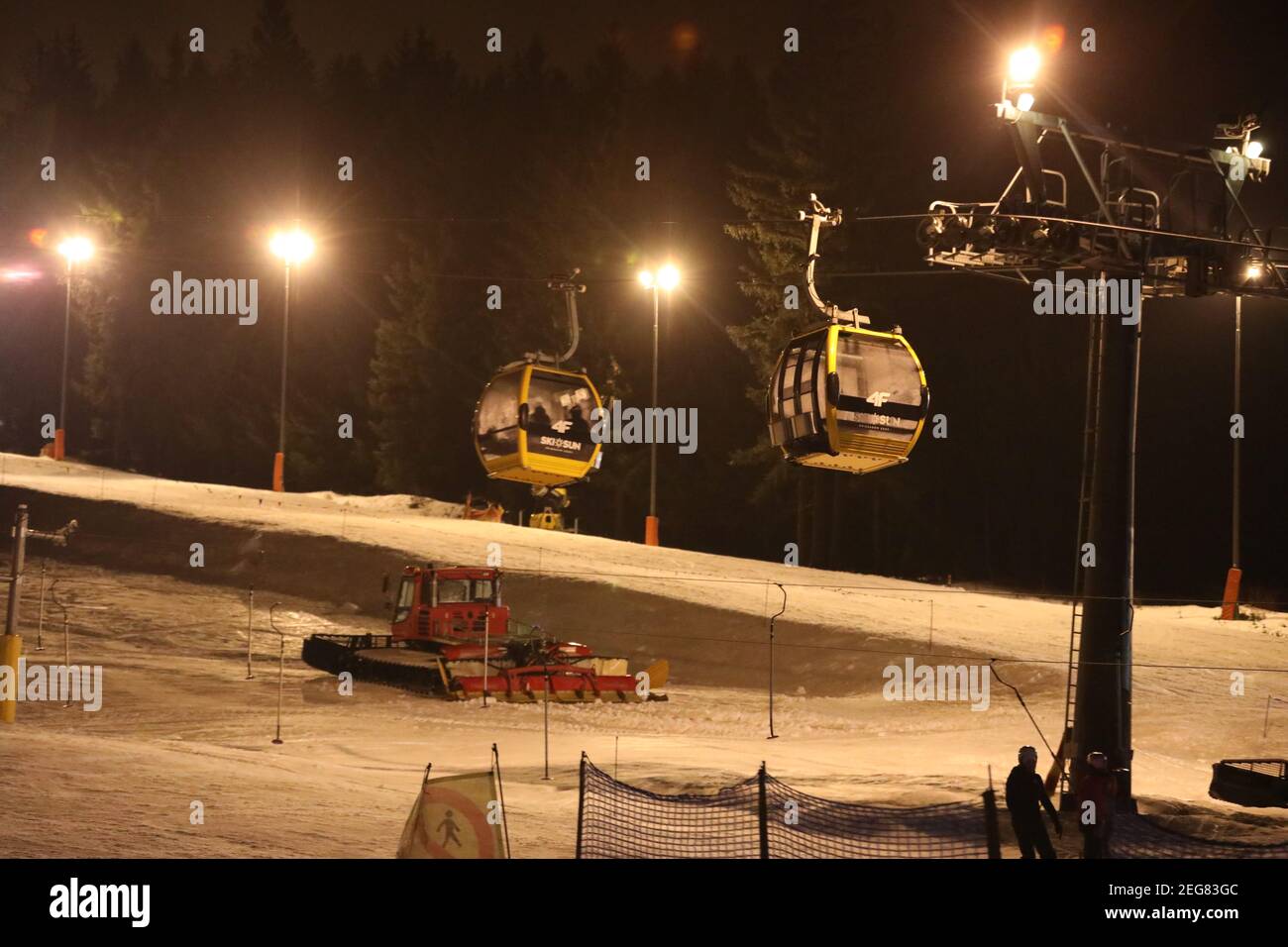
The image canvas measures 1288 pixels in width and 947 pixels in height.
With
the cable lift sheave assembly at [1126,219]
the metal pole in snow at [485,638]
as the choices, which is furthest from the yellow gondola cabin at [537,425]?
the metal pole in snow at [485,638]

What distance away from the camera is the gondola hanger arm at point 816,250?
13734 millimetres

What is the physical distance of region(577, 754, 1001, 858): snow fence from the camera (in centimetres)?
1251

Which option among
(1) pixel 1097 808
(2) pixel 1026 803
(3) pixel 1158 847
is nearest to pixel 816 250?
(2) pixel 1026 803

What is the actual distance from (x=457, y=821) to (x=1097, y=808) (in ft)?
18.5

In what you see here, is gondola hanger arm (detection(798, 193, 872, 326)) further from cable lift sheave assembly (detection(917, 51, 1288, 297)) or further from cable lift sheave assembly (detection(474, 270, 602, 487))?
cable lift sheave assembly (detection(474, 270, 602, 487))

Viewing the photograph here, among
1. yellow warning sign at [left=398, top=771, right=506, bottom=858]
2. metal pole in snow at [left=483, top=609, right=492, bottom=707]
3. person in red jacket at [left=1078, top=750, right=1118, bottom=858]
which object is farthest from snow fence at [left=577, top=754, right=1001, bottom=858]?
metal pole in snow at [left=483, top=609, right=492, bottom=707]

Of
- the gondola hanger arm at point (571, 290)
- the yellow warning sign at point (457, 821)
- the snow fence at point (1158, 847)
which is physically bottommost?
the snow fence at point (1158, 847)

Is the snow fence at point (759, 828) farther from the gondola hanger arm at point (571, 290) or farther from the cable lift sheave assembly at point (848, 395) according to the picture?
the gondola hanger arm at point (571, 290)

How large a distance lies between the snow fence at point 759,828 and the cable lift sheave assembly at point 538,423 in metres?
3.94

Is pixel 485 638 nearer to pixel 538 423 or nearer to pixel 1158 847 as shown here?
pixel 538 423

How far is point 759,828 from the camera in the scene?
12219 mm

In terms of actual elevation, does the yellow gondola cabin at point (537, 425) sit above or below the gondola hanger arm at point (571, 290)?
below

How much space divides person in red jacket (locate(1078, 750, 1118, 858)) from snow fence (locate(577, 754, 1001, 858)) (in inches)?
36.2
